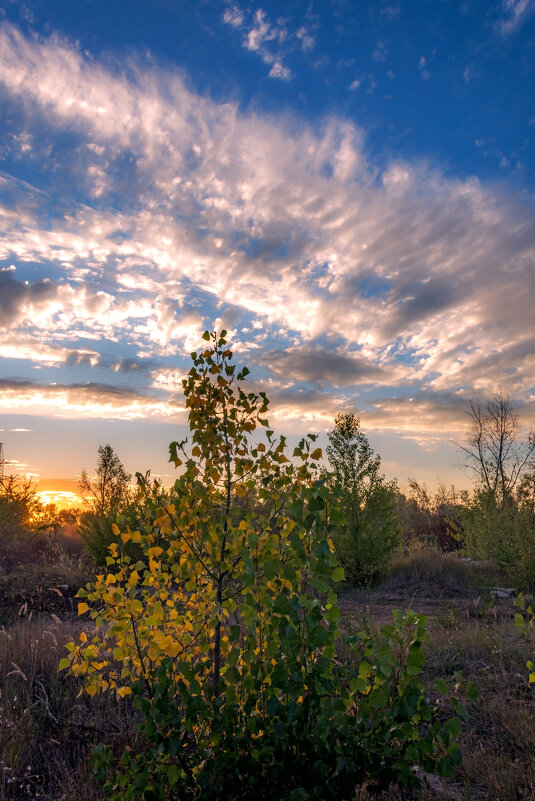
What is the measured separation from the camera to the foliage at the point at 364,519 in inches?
528

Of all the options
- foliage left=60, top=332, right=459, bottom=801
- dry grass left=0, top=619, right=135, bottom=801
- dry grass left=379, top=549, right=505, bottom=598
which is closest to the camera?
foliage left=60, top=332, right=459, bottom=801

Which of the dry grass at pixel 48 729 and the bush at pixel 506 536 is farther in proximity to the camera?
the bush at pixel 506 536

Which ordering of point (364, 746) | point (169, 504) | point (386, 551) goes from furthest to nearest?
point (386, 551) → point (169, 504) → point (364, 746)

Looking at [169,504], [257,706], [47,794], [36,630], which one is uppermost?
[169,504]

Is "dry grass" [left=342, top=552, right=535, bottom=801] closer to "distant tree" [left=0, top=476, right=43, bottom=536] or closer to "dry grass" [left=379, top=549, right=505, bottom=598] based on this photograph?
"dry grass" [left=379, top=549, right=505, bottom=598]

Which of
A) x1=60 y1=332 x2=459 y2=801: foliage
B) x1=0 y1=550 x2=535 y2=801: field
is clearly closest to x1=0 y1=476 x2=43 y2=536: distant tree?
x1=0 y1=550 x2=535 y2=801: field

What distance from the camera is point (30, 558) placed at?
15.3 m

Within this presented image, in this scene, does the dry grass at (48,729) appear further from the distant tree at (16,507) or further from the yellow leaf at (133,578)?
the distant tree at (16,507)

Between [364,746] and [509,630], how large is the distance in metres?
6.47

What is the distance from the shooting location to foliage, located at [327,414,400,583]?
13.4 m

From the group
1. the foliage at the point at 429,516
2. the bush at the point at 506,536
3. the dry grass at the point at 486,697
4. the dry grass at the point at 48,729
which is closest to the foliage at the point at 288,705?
the dry grass at the point at 486,697

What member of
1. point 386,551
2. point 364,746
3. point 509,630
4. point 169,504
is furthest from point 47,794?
point 386,551

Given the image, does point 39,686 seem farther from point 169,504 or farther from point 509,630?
point 509,630

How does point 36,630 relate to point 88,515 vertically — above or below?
below
